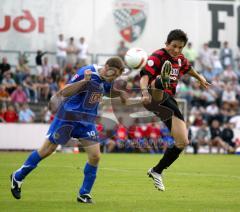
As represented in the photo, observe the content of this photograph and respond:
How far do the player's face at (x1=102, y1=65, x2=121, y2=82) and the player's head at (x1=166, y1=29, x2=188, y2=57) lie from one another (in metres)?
1.98

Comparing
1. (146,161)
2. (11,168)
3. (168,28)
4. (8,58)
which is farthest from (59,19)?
(11,168)

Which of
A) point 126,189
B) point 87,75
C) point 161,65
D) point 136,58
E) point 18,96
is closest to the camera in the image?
point 87,75

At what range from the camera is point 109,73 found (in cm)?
1104

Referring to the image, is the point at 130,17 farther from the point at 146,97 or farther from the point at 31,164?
the point at 31,164

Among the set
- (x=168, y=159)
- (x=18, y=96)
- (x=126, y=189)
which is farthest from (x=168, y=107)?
(x=18, y=96)

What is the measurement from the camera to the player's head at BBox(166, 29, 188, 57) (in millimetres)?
12625

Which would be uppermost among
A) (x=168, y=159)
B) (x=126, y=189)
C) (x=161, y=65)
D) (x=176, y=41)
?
(x=176, y=41)

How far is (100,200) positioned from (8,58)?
22.2 metres

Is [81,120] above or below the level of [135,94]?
above

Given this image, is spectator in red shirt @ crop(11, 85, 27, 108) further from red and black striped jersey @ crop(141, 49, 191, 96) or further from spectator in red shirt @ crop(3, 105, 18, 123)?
red and black striped jersey @ crop(141, 49, 191, 96)

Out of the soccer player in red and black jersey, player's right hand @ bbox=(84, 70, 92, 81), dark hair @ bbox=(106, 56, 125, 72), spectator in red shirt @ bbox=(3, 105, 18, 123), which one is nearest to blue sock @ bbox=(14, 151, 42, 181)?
player's right hand @ bbox=(84, 70, 92, 81)

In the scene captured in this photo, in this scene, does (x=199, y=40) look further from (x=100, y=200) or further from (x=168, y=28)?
(x=100, y=200)

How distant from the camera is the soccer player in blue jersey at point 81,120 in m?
11.0

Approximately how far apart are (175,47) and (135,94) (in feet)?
41.2
